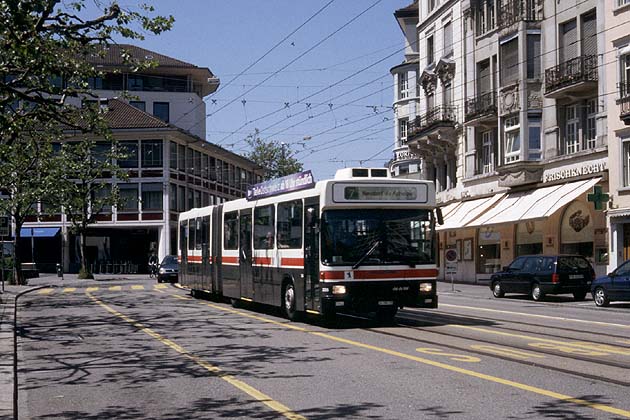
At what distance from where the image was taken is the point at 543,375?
11.3 m

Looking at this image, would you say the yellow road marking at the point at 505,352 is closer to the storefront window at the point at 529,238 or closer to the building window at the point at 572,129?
the building window at the point at 572,129

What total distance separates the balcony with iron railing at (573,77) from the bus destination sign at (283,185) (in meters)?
17.5

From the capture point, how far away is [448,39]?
5088 cm

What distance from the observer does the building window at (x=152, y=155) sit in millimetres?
72625

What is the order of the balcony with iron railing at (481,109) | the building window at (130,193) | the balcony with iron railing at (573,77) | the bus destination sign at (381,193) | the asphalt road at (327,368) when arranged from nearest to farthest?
the asphalt road at (327,368) → the bus destination sign at (381,193) → the balcony with iron railing at (573,77) → the balcony with iron railing at (481,109) → the building window at (130,193)

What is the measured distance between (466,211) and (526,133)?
651 centimetres

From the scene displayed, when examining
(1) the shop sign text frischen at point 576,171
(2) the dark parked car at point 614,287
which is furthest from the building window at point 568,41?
(2) the dark parked car at point 614,287

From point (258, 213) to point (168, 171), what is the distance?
5097 centimetres

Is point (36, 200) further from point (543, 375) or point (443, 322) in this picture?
point (543, 375)

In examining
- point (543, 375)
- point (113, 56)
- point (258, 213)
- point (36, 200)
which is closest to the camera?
point (543, 375)

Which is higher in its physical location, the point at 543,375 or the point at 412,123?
the point at 412,123

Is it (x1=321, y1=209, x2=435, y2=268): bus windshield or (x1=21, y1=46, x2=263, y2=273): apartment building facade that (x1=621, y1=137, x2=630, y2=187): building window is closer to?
(x1=321, y1=209, x2=435, y2=268): bus windshield

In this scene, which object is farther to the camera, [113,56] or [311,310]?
[113,56]

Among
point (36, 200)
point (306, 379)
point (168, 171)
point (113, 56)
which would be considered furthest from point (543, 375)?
point (113, 56)
